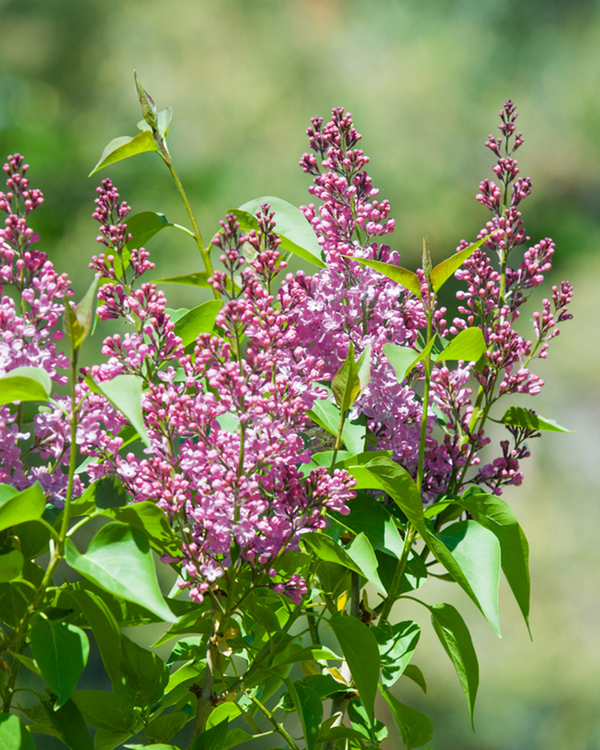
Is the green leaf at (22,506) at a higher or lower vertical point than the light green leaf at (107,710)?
higher

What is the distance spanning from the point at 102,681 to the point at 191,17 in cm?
199

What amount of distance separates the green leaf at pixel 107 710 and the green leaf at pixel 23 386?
150 mm

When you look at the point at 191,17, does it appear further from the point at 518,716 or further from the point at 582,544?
the point at 518,716

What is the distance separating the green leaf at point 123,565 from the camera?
0.74ft

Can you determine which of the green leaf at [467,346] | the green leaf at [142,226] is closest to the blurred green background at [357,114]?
the green leaf at [142,226]

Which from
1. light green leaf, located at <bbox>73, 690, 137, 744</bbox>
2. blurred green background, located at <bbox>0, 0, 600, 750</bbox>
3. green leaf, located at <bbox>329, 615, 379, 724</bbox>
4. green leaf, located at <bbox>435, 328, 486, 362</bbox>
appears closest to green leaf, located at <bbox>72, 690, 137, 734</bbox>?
light green leaf, located at <bbox>73, 690, 137, 744</bbox>

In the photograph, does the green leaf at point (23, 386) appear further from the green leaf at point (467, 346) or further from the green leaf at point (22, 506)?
the green leaf at point (467, 346)

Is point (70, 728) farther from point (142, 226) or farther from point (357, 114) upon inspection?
point (357, 114)

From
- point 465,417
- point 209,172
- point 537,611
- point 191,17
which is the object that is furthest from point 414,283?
point 191,17

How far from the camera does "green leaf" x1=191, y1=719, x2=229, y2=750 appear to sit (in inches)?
11.7

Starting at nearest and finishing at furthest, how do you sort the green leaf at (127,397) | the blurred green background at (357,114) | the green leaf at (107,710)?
the green leaf at (127,397)
the green leaf at (107,710)
the blurred green background at (357,114)

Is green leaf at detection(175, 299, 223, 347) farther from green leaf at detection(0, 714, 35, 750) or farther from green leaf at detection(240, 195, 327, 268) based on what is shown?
green leaf at detection(0, 714, 35, 750)

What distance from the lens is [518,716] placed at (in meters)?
1.84

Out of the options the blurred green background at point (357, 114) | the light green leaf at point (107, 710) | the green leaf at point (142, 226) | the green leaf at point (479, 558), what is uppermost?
the blurred green background at point (357, 114)
